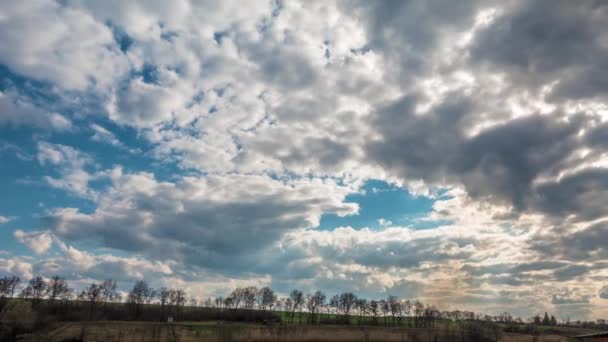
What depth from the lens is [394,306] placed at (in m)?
176

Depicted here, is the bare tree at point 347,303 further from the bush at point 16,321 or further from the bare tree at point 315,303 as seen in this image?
the bush at point 16,321

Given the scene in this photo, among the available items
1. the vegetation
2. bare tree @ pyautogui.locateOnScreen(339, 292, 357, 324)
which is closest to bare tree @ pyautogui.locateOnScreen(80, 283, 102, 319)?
the vegetation

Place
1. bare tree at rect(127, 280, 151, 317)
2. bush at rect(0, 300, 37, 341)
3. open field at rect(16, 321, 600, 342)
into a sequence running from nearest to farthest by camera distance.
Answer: open field at rect(16, 321, 600, 342) < bush at rect(0, 300, 37, 341) < bare tree at rect(127, 280, 151, 317)

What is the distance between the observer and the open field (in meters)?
87.3

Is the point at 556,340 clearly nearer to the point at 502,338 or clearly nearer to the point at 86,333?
the point at 502,338

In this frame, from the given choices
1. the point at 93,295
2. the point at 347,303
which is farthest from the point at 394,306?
the point at 93,295

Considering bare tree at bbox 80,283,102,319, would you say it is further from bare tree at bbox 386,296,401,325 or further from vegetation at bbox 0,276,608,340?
bare tree at bbox 386,296,401,325

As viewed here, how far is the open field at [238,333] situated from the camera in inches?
3438

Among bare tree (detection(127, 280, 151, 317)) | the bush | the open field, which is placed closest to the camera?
the open field

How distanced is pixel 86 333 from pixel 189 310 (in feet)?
248

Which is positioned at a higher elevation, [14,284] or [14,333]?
[14,284]

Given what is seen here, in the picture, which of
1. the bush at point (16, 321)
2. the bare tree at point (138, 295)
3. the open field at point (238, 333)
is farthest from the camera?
the bare tree at point (138, 295)

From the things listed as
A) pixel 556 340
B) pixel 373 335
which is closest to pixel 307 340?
pixel 373 335

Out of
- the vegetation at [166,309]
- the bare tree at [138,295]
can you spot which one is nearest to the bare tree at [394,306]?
the vegetation at [166,309]
